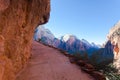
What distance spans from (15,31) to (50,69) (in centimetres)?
360

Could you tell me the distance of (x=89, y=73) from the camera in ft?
41.5

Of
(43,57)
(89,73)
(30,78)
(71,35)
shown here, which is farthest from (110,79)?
(71,35)

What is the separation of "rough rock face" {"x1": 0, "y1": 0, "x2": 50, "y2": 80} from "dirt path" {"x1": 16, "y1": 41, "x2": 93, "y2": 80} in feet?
1.74

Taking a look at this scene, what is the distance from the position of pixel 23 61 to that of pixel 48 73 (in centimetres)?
132

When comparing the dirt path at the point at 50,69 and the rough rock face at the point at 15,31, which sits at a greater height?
the rough rock face at the point at 15,31

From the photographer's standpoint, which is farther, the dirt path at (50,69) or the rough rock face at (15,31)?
the dirt path at (50,69)

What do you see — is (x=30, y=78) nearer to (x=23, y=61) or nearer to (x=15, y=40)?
(x=23, y=61)

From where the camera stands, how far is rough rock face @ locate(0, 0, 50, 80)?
7791 mm

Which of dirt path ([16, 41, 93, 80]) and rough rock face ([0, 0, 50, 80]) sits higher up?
rough rock face ([0, 0, 50, 80])

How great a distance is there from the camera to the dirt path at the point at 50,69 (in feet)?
36.4

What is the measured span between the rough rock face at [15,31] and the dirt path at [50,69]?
0.53 metres

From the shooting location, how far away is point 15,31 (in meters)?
9.22

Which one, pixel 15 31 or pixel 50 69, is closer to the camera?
pixel 15 31

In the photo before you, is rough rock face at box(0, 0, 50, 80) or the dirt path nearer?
rough rock face at box(0, 0, 50, 80)
